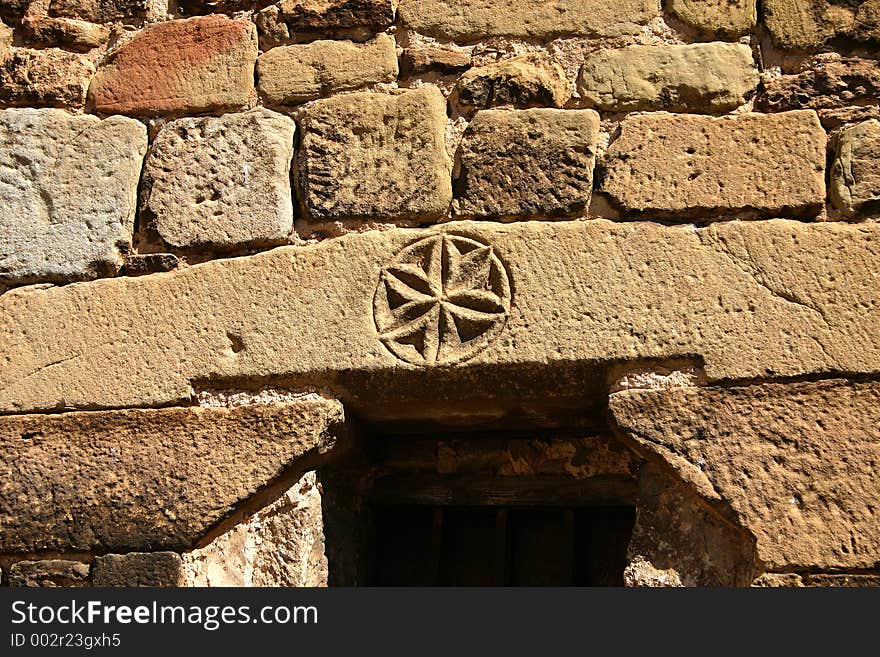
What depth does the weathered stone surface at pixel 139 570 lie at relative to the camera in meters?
2.37

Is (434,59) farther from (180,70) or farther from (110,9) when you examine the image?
(110,9)

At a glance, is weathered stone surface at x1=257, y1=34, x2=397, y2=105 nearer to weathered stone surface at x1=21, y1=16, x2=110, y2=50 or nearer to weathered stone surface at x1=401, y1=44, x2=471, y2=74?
weathered stone surface at x1=401, y1=44, x2=471, y2=74

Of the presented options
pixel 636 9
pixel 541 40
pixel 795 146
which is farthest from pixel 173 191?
pixel 795 146

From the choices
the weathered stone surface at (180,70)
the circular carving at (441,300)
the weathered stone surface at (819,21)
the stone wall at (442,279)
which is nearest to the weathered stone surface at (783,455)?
the stone wall at (442,279)

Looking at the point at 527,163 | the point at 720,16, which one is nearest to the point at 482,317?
the point at 527,163

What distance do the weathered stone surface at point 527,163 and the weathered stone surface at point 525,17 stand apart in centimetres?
23

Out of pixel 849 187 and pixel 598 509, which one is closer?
pixel 849 187

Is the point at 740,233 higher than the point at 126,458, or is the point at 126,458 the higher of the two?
the point at 740,233

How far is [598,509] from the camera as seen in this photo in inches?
107

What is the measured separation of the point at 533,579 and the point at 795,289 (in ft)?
3.10

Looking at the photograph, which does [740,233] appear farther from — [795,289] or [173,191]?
[173,191]

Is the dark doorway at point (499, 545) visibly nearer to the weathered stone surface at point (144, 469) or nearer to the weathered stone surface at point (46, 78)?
the weathered stone surface at point (144, 469)

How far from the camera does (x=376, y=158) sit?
2613mm

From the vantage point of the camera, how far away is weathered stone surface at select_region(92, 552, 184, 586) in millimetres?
2373
